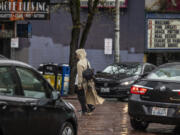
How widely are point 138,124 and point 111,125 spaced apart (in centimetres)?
110

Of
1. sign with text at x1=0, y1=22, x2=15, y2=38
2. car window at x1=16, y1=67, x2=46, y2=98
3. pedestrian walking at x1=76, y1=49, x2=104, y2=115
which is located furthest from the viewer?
sign with text at x1=0, y1=22, x2=15, y2=38

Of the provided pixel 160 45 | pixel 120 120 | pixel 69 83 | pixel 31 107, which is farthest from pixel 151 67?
pixel 31 107

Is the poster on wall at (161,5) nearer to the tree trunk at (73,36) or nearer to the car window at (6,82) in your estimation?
the tree trunk at (73,36)

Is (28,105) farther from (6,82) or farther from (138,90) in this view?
(138,90)

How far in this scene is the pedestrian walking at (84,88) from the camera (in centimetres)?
1387

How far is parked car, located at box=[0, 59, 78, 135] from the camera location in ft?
20.5

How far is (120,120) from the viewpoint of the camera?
1312cm

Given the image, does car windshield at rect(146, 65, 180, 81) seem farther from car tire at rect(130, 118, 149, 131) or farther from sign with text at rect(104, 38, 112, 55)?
sign with text at rect(104, 38, 112, 55)

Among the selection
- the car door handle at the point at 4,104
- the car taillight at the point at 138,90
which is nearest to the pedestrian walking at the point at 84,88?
the car taillight at the point at 138,90

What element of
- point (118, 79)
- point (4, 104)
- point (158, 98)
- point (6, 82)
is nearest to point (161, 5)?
point (118, 79)

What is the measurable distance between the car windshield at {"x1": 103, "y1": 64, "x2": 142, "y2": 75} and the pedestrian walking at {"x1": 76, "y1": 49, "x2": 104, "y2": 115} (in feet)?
16.7

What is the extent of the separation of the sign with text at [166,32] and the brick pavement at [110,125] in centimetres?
1351

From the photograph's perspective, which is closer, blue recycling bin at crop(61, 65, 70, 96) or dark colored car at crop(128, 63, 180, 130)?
dark colored car at crop(128, 63, 180, 130)

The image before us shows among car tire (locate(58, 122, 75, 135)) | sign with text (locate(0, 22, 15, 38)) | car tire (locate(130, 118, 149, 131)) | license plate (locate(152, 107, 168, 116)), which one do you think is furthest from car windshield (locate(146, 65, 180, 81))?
sign with text (locate(0, 22, 15, 38))
